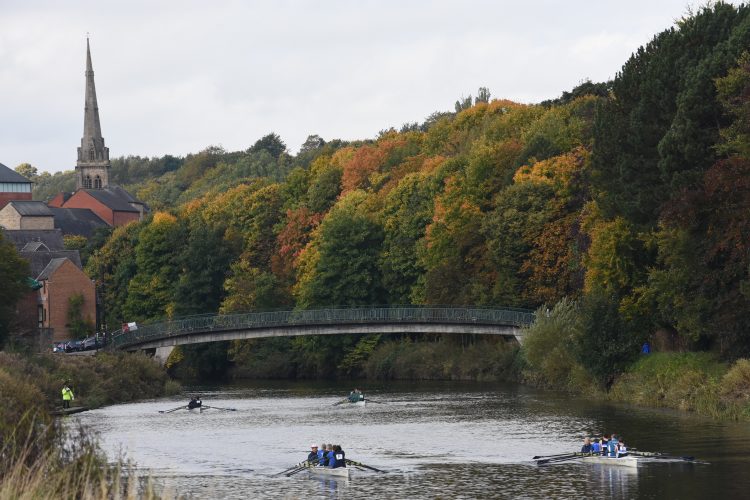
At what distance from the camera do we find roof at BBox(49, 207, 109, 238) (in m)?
172

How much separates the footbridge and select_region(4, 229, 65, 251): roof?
39.8m

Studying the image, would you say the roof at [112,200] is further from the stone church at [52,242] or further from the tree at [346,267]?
the tree at [346,267]

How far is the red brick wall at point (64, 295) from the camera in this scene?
10912 centimetres

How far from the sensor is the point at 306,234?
122 m

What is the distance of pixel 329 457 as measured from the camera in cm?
4662

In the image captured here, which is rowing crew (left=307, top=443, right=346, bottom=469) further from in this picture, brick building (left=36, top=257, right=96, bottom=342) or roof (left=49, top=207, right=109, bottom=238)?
roof (left=49, top=207, right=109, bottom=238)

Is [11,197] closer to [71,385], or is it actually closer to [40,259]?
[40,259]

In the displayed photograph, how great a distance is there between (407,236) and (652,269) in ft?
145

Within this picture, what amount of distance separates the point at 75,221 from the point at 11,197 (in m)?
11.3

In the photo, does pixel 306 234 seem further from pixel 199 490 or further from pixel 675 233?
pixel 199 490

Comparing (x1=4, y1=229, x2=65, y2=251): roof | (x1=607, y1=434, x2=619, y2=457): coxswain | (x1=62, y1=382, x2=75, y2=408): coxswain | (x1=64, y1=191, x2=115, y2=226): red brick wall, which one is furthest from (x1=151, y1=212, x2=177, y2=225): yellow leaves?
(x1=607, y1=434, x2=619, y2=457): coxswain

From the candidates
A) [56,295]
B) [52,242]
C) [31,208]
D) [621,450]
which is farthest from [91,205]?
[621,450]

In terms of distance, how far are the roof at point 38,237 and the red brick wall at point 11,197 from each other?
22.0 m

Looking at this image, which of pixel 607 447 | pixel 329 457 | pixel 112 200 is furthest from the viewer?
pixel 112 200
